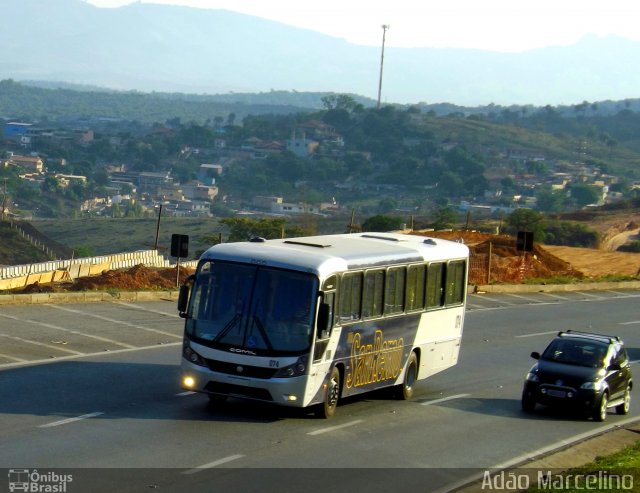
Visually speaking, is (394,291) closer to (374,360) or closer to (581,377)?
(374,360)

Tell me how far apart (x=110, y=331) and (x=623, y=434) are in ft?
36.5

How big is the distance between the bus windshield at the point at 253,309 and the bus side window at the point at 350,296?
0.86 m

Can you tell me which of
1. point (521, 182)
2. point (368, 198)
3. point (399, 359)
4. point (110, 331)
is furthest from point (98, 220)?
point (399, 359)

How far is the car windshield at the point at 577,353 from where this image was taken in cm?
2011

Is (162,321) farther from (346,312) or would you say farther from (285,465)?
(285,465)

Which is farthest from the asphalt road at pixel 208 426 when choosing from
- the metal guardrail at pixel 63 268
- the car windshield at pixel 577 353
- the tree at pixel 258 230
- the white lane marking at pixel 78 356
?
the tree at pixel 258 230

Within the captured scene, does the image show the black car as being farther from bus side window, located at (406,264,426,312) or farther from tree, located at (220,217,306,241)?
tree, located at (220,217,306,241)

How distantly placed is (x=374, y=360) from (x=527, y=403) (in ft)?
10.2

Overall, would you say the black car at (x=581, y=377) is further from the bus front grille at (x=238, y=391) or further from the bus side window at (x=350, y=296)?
the bus front grille at (x=238, y=391)

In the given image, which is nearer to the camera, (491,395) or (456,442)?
(456,442)

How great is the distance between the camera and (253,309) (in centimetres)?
1641

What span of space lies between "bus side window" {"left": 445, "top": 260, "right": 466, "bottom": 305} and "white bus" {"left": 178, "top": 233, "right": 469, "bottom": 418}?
2025mm

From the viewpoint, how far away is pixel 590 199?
156 metres

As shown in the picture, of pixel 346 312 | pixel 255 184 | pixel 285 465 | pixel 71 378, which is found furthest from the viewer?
pixel 255 184
